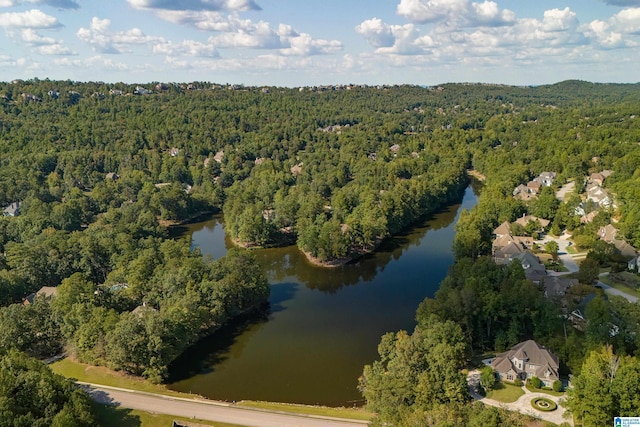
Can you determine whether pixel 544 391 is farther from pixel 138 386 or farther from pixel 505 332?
pixel 138 386

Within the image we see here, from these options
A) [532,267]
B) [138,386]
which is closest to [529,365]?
[532,267]

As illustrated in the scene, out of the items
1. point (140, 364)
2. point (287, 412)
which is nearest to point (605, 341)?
point (287, 412)

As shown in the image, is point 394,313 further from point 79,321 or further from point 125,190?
point 125,190

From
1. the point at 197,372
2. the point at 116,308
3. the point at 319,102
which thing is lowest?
the point at 197,372


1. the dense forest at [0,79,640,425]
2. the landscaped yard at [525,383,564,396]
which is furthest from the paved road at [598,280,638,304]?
the landscaped yard at [525,383,564,396]

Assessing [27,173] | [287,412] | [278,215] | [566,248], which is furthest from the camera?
[27,173]

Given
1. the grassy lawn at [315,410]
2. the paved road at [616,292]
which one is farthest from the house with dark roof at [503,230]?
the grassy lawn at [315,410]
